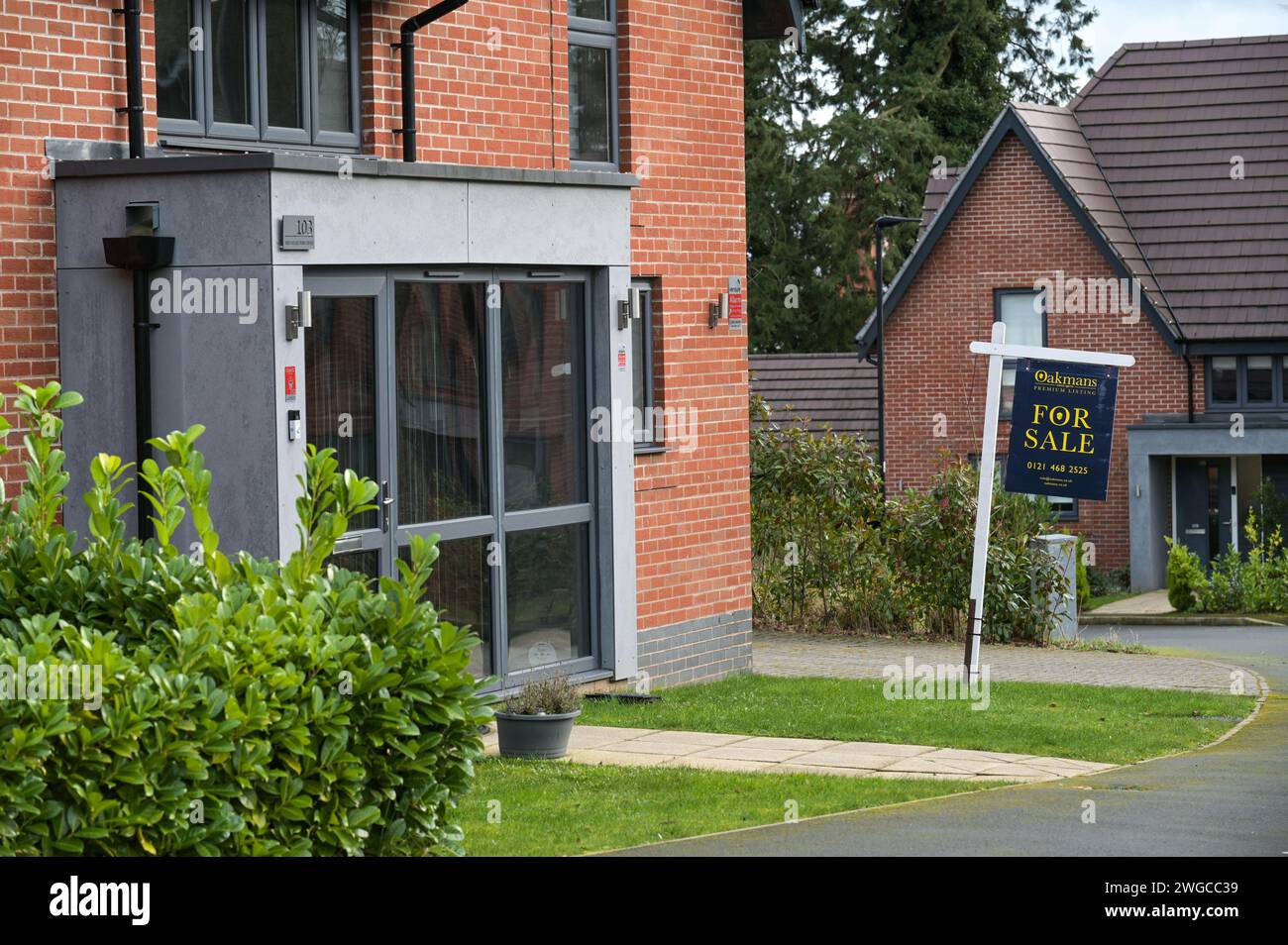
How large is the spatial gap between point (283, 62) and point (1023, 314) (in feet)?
94.6

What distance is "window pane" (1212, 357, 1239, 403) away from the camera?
37062mm

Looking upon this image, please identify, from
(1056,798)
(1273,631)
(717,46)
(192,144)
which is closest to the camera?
(1056,798)

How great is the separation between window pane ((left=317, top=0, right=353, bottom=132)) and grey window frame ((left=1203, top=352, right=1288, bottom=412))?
1079 inches

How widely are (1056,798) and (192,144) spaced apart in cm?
676

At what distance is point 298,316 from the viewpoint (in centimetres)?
1070

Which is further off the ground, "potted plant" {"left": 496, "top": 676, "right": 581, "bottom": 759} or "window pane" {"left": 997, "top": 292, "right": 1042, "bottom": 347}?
"window pane" {"left": 997, "top": 292, "right": 1042, "bottom": 347}

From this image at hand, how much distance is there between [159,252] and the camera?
34.6 ft

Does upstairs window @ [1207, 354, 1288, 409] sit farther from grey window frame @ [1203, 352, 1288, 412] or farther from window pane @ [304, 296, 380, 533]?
window pane @ [304, 296, 380, 533]

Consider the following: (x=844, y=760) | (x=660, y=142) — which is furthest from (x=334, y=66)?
(x=844, y=760)

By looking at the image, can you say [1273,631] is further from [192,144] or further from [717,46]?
[192,144]

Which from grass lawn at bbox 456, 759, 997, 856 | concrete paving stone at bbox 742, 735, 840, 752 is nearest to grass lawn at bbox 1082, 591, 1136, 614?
concrete paving stone at bbox 742, 735, 840, 752

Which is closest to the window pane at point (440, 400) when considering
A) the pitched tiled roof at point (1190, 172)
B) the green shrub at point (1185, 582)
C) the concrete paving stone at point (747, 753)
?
the concrete paving stone at point (747, 753)

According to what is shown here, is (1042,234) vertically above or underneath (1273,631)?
above
